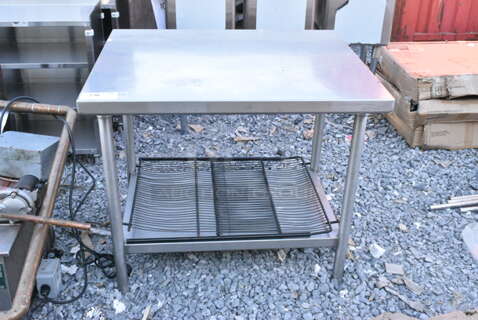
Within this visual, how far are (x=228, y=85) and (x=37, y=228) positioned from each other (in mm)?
937

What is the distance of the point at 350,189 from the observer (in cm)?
218

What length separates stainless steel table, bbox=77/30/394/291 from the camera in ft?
6.13

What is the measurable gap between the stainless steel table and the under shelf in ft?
2.42

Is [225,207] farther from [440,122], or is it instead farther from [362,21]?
[362,21]

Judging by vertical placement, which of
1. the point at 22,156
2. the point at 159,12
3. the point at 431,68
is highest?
the point at 159,12

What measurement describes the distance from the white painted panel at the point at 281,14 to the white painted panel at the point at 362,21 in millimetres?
347

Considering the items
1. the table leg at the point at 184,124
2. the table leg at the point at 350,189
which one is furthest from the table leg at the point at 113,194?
the table leg at the point at 184,124

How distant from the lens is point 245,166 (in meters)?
3.04

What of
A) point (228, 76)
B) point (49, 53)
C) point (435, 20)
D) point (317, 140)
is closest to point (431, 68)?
Answer: point (317, 140)

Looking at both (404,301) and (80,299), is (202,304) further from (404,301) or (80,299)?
(404,301)

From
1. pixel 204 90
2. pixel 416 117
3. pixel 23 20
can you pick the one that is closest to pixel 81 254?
pixel 204 90

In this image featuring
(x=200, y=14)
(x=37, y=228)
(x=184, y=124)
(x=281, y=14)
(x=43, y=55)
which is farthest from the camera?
(x=184, y=124)

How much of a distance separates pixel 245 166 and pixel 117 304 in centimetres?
109

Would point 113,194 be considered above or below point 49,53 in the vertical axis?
below
